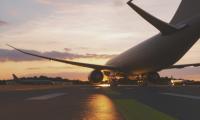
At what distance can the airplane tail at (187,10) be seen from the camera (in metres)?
36.0

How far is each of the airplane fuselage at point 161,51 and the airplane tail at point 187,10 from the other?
0.63 meters

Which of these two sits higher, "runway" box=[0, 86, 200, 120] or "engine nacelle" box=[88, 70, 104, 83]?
"engine nacelle" box=[88, 70, 104, 83]

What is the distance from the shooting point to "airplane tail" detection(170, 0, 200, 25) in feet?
→ 118

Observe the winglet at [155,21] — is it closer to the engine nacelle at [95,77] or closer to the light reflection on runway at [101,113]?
the light reflection on runway at [101,113]

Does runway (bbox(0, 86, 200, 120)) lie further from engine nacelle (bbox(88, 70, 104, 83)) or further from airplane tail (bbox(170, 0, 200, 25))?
engine nacelle (bbox(88, 70, 104, 83))

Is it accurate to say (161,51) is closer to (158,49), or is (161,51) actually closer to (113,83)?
(158,49)

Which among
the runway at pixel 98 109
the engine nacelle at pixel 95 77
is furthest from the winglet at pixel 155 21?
the engine nacelle at pixel 95 77

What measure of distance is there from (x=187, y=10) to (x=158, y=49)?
21.9 ft

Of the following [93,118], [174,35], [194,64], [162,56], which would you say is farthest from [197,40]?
[93,118]

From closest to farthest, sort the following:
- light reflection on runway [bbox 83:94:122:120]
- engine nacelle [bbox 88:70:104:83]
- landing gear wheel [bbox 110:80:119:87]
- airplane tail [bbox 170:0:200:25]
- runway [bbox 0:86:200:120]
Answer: light reflection on runway [bbox 83:94:122:120], runway [bbox 0:86:200:120], airplane tail [bbox 170:0:200:25], engine nacelle [bbox 88:70:104:83], landing gear wheel [bbox 110:80:119:87]

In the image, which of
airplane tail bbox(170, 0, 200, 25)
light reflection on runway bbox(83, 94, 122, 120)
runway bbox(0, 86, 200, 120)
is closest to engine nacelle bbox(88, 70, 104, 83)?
airplane tail bbox(170, 0, 200, 25)

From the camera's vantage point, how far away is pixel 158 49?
42.6 meters

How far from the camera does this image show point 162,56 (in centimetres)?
4303

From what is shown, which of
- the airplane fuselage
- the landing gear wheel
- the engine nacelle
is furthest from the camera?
the landing gear wheel
